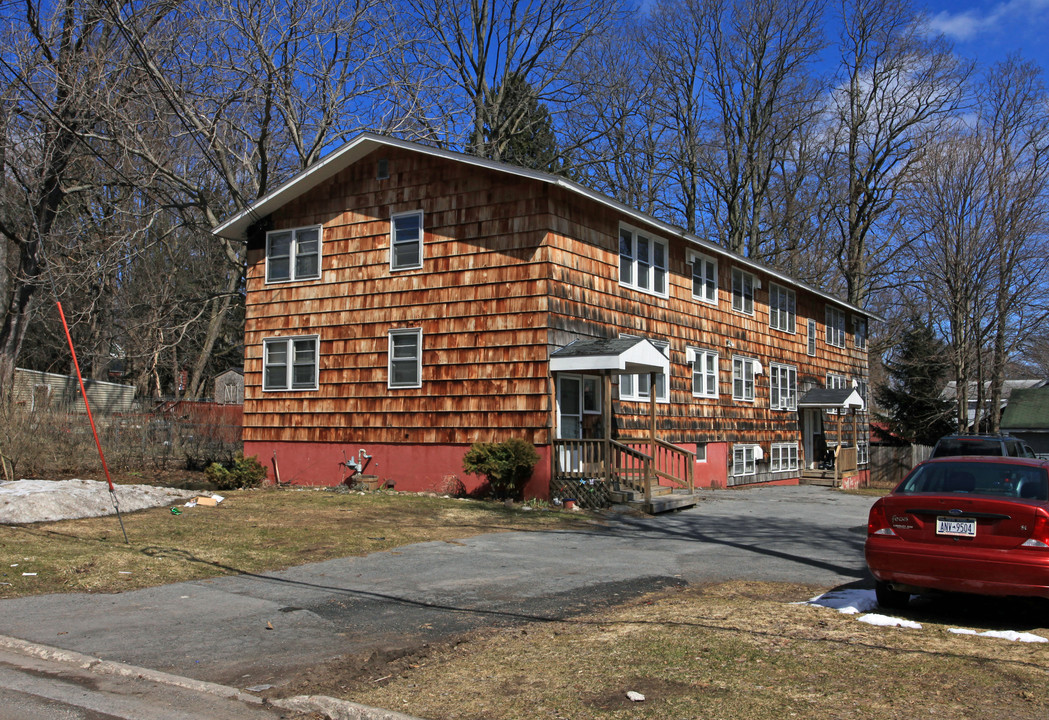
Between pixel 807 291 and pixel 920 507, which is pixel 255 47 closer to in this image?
pixel 807 291

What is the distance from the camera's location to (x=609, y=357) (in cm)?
1681

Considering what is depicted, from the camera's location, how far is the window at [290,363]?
21.0m

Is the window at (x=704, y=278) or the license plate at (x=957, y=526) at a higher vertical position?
the window at (x=704, y=278)

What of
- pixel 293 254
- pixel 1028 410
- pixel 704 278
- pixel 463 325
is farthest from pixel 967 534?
pixel 1028 410

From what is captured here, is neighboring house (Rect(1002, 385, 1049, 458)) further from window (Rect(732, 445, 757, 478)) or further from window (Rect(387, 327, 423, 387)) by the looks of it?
window (Rect(387, 327, 423, 387))

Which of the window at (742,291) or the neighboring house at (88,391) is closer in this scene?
the window at (742,291)

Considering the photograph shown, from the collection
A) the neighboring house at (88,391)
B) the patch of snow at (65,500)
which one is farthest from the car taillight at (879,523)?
the neighboring house at (88,391)

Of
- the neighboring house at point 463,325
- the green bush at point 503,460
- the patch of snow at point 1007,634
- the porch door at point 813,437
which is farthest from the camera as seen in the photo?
the porch door at point 813,437

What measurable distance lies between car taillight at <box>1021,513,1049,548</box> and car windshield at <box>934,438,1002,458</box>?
34.3ft

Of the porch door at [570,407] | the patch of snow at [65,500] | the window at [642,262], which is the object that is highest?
the window at [642,262]

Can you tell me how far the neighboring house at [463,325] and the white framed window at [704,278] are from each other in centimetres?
7

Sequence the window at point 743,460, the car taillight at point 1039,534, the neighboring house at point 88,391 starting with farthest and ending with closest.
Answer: the neighboring house at point 88,391
the window at point 743,460
the car taillight at point 1039,534

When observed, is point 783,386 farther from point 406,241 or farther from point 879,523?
point 879,523

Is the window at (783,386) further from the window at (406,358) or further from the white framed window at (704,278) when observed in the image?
the window at (406,358)
